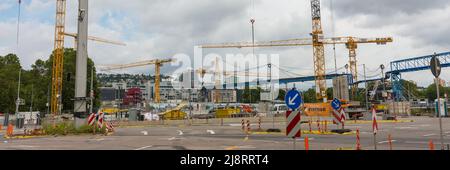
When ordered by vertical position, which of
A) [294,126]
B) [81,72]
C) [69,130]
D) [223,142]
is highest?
[81,72]

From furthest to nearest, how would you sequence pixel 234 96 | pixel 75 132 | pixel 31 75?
1. pixel 234 96
2. pixel 31 75
3. pixel 75 132

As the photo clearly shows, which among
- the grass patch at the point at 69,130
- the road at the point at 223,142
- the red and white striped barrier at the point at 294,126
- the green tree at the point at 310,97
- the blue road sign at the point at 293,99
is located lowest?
the road at the point at 223,142

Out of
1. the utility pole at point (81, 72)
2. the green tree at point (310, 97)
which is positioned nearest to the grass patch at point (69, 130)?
the utility pole at point (81, 72)

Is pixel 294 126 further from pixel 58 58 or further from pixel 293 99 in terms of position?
pixel 58 58

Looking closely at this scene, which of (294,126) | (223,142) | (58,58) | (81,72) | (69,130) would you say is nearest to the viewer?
(294,126)

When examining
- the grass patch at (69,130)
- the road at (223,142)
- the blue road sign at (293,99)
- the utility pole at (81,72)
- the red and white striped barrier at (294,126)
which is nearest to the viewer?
the red and white striped barrier at (294,126)

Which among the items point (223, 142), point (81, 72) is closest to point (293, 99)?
point (223, 142)

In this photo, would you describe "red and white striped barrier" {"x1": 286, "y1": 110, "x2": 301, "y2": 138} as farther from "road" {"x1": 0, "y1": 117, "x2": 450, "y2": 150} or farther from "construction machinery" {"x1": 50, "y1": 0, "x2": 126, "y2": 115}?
"construction machinery" {"x1": 50, "y1": 0, "x2": 126, "y2": 115}

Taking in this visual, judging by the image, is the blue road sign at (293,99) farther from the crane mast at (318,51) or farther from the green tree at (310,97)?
the green tree at (310,97)

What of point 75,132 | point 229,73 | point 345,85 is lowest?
point 75,132
